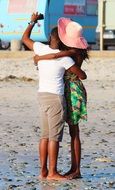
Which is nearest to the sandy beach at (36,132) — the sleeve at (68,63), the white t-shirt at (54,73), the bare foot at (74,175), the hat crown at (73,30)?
the bare foot at (74,175)

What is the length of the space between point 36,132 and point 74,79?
4113mm

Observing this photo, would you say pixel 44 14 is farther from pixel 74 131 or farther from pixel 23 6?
pixel 74 131

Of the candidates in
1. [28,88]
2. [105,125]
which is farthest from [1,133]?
[28,88]

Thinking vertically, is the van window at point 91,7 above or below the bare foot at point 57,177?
below

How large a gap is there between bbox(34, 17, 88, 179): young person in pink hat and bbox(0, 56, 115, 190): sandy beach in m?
0.38

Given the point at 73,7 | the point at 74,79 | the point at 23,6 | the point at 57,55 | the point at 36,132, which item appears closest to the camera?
the point at 57,55

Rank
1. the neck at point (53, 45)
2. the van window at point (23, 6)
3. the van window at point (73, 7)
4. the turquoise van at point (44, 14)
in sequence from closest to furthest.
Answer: the neck at point (53, 45) → the turquoise van at point (44, 14) → the van window at point (23, 6) → the van window at point (73, 7)

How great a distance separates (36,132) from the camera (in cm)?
1226

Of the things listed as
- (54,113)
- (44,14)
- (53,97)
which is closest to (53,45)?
(53,97)

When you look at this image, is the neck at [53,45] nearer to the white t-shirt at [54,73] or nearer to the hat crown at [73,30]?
the white t-shirt at [54,73]

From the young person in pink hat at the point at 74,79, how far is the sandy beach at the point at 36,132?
0.38m

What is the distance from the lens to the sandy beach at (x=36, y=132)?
26.8ft

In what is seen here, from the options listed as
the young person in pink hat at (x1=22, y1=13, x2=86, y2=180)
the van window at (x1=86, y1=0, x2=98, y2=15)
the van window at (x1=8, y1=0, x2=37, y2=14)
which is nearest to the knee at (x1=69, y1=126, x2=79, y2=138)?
the young person in pink hat at (x1=22, y1=13, x2=86, y2=180)

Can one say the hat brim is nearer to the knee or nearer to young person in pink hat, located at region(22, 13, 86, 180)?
young person in pink hat, located at region(22, 13, 86, 180)
